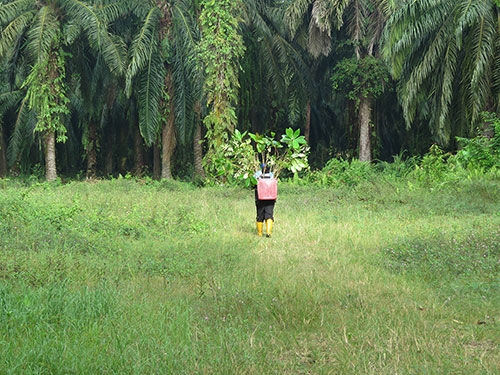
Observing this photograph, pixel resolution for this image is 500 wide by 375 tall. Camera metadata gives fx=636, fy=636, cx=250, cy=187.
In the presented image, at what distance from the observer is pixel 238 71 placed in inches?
967

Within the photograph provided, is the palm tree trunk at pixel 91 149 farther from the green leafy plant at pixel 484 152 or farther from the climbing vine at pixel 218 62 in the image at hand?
the green leafy plant at pixel 484 152

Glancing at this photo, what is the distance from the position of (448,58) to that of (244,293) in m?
14.6

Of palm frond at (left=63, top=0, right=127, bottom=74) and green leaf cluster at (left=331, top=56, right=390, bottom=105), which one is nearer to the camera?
palm frond at (left=63, top=0, right=127, bottom=74)

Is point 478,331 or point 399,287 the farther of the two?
point 399,287

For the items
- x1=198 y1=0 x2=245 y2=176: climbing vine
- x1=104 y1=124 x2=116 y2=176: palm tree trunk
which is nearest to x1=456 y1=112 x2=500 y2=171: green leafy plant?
x1=198 y1=0 x2=245 y2=176: climbing vine

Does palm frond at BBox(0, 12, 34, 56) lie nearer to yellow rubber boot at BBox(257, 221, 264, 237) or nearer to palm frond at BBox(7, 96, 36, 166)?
palm frond at BBox(7, 96, 36, 166)

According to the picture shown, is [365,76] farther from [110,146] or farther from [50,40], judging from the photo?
[110,146]

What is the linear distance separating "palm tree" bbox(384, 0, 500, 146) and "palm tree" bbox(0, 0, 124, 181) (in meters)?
9.56

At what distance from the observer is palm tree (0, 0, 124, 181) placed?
2138 cm

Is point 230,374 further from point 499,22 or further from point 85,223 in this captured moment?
point 499,22

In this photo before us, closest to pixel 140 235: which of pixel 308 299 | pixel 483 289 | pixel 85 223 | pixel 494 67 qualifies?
pixel 85 223

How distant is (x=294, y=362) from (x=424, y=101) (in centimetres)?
1808

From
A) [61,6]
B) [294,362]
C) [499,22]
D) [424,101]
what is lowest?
[294,362]

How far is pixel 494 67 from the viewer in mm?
18719
